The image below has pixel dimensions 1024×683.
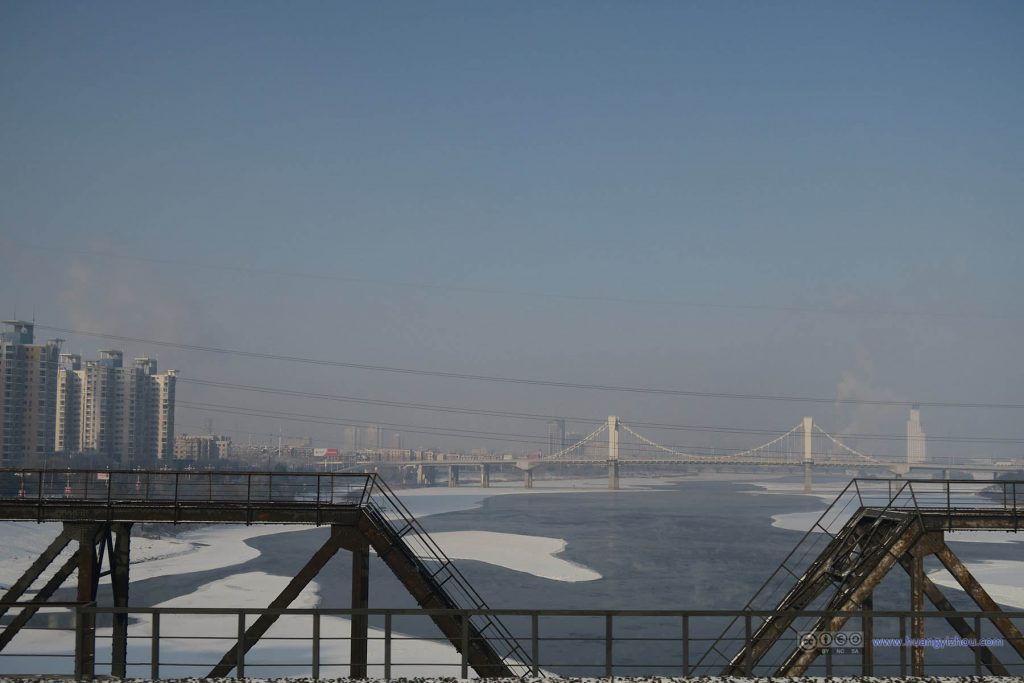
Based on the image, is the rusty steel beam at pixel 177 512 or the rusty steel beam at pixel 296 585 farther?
the rusty steel beam at pixel 177 512

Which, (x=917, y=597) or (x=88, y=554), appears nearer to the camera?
(x=88, y=554)

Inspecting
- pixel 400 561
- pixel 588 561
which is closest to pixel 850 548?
pixel 400 561

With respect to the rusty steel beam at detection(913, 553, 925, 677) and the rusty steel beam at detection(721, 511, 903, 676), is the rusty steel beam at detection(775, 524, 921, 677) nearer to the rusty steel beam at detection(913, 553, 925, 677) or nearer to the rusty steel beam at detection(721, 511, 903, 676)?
the rusty steel beam at detection(913, 553, 925, 677)

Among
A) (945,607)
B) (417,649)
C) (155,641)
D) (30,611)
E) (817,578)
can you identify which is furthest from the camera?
(417,649)

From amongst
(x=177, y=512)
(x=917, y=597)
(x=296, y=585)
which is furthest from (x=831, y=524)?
(x=177, y=512)

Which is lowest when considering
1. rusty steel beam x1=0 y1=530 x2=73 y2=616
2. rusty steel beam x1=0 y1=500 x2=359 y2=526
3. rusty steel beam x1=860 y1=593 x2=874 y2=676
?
rusty steel beam x1=860 y1=593 x2=874 y2=676

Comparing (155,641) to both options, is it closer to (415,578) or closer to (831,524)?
(415,578)

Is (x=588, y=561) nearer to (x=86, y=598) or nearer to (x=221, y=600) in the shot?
(x=221, y=600)

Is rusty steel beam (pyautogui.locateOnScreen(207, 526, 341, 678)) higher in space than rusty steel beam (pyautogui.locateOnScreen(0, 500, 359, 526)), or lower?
lower

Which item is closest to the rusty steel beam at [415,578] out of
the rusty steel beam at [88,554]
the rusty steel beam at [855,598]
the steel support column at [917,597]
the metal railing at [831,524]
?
the metal railing at [831,524]

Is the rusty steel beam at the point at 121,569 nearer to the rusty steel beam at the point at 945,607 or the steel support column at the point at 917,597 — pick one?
the steel support column at the point at 917,597

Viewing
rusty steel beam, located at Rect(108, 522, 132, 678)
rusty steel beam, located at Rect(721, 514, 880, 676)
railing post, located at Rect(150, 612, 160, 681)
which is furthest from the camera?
rusty steel beam, located at Rect(721, 514, 880, 676)

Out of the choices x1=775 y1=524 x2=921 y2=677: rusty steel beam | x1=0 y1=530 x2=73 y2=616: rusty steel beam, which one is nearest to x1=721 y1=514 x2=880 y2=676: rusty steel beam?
x1=775 y1=524 x2=921 y2=677: rusty steel beam

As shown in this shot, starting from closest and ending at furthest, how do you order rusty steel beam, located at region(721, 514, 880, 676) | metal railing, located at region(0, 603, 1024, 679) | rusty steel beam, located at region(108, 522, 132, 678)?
rusty steel beam, located at region(108, 522, 132, 678)
rusty steel beam, located at region(721, 514, 880, 676)
metal railing, located at region(0, 603, 1024, 679)
